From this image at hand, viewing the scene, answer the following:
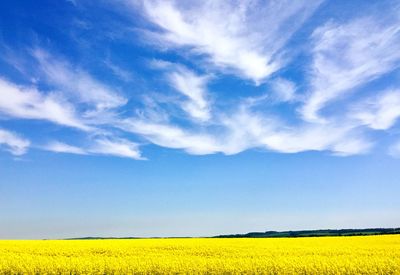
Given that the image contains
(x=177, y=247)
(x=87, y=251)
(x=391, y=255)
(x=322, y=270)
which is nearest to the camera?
(x=322, y=270)

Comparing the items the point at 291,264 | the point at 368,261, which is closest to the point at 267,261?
the point at 291,264

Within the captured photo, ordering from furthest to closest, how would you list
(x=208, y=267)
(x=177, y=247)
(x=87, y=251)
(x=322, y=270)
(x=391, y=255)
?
(x=177, y=247) < (x=87, y=251) < (x=391, y=255) < (x=208, y=267) < (x=322, y=270)

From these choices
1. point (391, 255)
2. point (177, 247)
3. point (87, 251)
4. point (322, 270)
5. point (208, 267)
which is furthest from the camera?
point (177, 247)

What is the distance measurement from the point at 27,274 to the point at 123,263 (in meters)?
4.28

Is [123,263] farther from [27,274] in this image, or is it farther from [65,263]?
[27,274]

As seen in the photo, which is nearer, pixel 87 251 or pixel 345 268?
pixel 345 268

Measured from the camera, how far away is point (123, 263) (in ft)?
68.7

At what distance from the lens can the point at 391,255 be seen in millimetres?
24406

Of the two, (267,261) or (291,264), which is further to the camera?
(267,261)

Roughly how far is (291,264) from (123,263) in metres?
7.81

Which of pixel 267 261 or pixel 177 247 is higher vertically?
pixel 177 247

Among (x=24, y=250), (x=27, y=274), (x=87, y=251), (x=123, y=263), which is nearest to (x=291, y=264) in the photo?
(x=123, y=263)

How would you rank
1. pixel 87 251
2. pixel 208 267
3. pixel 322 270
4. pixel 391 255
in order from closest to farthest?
pixel 322 270 → pixel 208 267 → pixel 391 255 → pixel 87 251

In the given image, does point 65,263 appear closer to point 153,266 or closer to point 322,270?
point 153,266
